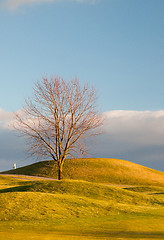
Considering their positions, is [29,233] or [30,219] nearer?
[29,233]

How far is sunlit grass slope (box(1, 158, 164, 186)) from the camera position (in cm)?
5362

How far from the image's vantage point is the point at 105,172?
55.9m

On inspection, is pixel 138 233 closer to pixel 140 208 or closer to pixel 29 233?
pixel 29 233

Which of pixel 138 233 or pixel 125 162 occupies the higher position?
pixel 125 162

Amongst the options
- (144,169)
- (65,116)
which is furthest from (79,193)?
(144,169)

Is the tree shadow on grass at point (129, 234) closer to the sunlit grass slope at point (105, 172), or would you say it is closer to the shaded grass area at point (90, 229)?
the shaded grass area at point (90, 229)

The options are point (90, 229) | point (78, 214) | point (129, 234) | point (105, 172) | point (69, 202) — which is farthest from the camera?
point (105, 172)

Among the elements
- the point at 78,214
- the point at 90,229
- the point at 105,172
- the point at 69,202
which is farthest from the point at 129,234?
the point at 105,172

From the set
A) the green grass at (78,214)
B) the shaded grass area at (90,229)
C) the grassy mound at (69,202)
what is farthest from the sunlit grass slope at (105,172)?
the shaded grass area at (90,229)

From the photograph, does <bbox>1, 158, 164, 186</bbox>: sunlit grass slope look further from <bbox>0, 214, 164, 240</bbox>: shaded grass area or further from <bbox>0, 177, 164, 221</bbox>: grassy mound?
<bbox>0, 214, 164, 240</bbox>: shaded grass area

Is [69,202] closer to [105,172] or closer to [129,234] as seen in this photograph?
[129,234]

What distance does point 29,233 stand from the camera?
13938 mm

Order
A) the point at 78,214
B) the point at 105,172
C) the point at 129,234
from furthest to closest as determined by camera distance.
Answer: the point at 105,172
the point at 78,214
the point at 129,234

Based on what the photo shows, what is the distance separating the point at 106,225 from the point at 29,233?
4190mm
